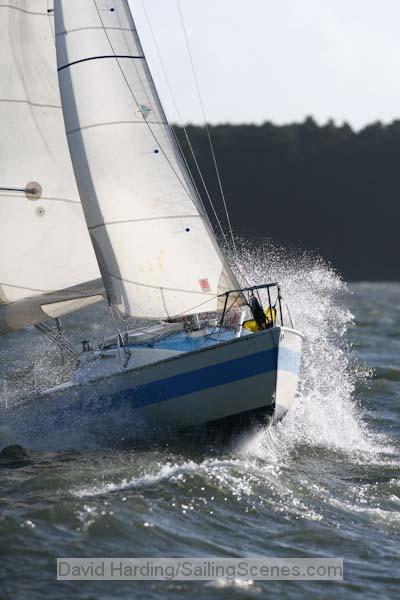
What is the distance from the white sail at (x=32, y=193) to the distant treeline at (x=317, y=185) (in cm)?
7234

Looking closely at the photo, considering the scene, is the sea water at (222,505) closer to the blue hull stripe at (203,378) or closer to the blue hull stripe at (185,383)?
the blue hull stripe at (185,383)

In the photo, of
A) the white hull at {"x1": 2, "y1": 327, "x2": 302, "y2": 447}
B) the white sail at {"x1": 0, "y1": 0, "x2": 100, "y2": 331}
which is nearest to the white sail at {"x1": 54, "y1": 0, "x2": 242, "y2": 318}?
the white sail at {"x1": 0, "y1": 0, "x2": 100, "y2": 331}

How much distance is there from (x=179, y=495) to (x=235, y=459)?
1.65 meters

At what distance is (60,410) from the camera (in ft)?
40.7

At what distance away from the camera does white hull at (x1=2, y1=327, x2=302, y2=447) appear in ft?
37.6

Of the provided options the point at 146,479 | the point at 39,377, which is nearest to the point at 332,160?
the point at 39,377

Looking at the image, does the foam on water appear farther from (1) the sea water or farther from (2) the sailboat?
(2) the sailboat

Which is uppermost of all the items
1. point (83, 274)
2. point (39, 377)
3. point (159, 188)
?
point (159, 188)

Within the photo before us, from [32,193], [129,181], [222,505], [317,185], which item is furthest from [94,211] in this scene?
[317,185]

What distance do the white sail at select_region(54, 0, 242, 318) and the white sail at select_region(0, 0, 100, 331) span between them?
0.19 m

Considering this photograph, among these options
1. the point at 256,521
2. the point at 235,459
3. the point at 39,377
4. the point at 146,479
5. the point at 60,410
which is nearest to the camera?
the point at 256,521

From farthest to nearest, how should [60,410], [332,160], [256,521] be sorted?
[332,160]
[60,410]
[256,521]

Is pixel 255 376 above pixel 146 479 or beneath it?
above

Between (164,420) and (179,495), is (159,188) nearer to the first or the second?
(164,420)
